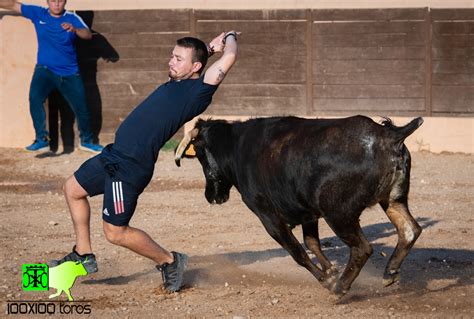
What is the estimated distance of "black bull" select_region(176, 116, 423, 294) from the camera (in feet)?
20.9

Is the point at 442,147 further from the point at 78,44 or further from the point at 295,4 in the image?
the point at 78,44

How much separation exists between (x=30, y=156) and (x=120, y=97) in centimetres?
155

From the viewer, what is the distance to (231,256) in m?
8.45

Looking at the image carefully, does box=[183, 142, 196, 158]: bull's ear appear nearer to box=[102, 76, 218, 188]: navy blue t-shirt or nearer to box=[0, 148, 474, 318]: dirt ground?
box=[102, 76, 218, 188]: navy blue t-shirt

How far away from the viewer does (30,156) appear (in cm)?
1394

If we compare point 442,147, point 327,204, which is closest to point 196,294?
point 327,204

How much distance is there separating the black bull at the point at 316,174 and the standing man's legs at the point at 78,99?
275 inches

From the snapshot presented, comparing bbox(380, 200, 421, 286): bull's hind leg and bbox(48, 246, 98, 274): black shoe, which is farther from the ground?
bbox(380, 200, 421, 286): bull's hind leg

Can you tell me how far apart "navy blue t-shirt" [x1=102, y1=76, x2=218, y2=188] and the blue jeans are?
7272 mm

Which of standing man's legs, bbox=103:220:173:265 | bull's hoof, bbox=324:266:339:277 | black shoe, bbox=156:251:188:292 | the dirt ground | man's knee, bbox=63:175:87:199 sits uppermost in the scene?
man's knee, bbox=63:175:87:199

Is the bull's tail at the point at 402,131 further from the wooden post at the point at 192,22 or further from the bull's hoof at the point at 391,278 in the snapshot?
the wooden post at the point at 192,22

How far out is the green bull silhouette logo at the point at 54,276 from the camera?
6.70 m

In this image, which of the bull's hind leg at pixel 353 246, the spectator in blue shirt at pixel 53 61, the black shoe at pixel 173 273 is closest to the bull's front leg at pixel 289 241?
the bull's hind leg at pixel 353 246

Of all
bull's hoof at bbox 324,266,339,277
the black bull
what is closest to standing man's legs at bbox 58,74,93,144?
the black bull
